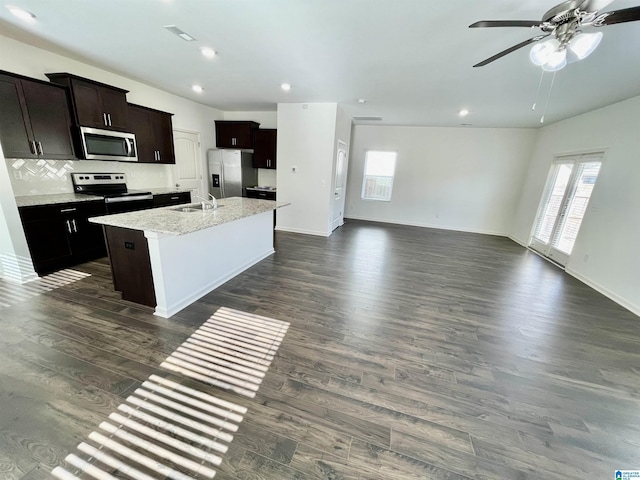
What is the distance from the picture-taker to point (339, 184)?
624 cm

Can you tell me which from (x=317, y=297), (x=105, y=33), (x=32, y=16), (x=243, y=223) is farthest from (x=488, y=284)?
(x=32, y=16)

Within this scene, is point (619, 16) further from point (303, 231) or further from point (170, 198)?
point (170, 198)

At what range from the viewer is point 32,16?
2.43 metres

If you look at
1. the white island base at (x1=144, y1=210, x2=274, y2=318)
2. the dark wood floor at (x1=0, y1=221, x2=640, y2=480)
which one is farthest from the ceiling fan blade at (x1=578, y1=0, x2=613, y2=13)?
the white island base at (x1=144, y1=210, x2=274, y2=318)

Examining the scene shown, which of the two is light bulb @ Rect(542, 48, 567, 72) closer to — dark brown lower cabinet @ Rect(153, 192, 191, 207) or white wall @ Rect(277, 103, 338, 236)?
white wall @ Rect(277, 103, 338, 236)

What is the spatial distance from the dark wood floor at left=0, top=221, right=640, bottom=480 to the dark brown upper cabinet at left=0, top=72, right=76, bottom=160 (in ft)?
5.19

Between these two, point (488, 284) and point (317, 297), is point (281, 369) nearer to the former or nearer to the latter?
point (317, 297)

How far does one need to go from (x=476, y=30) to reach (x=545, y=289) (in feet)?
11.6

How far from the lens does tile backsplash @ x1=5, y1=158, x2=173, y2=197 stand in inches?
126

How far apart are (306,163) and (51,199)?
4.05m

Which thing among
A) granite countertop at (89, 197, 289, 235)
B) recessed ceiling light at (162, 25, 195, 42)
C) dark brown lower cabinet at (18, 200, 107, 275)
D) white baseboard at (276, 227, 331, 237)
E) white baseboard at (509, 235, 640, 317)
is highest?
recessed ceiling light at (162, 25, 195, 42)

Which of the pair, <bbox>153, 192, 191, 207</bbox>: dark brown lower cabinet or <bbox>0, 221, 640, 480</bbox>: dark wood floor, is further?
<bbox>153, 192, 191, 207</bbox>: dark brown lower cabinet

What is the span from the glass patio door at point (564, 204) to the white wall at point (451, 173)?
1250 millimetres

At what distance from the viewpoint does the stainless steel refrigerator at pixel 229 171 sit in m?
5.95
